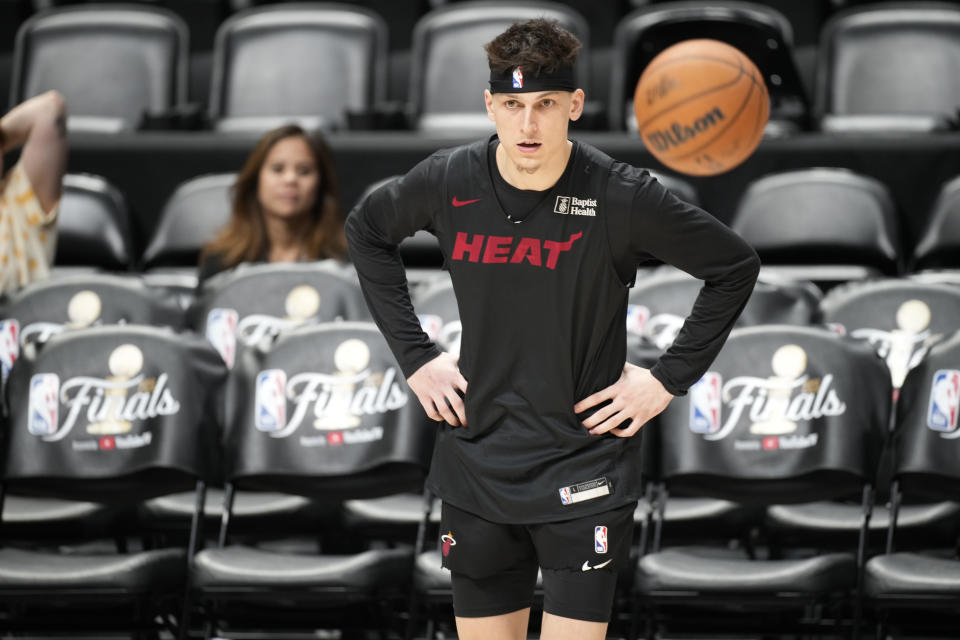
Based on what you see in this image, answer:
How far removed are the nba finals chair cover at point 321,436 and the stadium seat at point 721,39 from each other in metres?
2.48

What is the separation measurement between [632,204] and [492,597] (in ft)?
2.75

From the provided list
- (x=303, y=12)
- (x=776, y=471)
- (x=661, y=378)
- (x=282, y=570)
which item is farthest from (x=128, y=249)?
(x=661, y=378)

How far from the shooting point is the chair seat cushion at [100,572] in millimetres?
3553

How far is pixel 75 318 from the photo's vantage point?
4480 mm

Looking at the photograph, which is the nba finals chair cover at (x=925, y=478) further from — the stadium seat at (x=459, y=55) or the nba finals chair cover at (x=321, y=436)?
the stadium seat at (x=459, y=55)

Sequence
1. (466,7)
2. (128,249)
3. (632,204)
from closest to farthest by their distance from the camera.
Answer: (632,204), (128,249), (466,7)

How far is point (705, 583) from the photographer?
342 centimetres

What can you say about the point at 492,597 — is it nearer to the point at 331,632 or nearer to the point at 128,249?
the point at 331,632

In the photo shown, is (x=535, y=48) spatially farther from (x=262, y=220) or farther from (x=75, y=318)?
(x=262, y=220)

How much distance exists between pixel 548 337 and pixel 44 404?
1986 millimetres

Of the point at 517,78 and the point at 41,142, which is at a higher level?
the point at 517,78

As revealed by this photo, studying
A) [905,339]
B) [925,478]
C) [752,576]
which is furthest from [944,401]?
[752,576]

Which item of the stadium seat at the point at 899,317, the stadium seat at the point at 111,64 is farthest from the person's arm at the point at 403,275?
the stadium seat at the point at 111,64

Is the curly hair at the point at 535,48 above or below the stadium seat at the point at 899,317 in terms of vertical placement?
above
